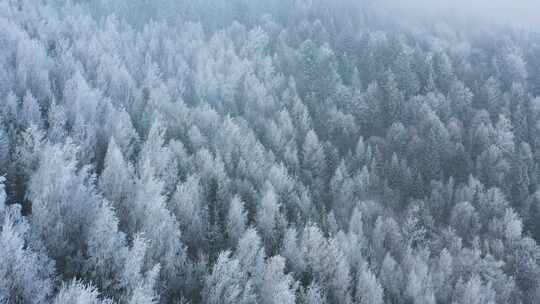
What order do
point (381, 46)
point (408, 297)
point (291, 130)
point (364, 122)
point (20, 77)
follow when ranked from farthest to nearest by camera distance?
point (381, 46) → point (364, 122) → point (291, 130) → point (20, 77) → point (408, 297)

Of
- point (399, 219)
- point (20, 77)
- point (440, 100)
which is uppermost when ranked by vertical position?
point (20, 77)

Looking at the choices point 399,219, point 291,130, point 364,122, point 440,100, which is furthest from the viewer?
point 440,100

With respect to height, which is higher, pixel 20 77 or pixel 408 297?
pixel 20 77

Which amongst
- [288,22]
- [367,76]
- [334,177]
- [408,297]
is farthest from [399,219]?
[288,22]

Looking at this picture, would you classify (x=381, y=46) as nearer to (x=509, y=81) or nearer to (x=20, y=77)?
(x=509, y=81)

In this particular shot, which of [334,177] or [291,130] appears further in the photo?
[291,130]

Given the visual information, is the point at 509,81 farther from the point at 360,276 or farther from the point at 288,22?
the point at 360,276
